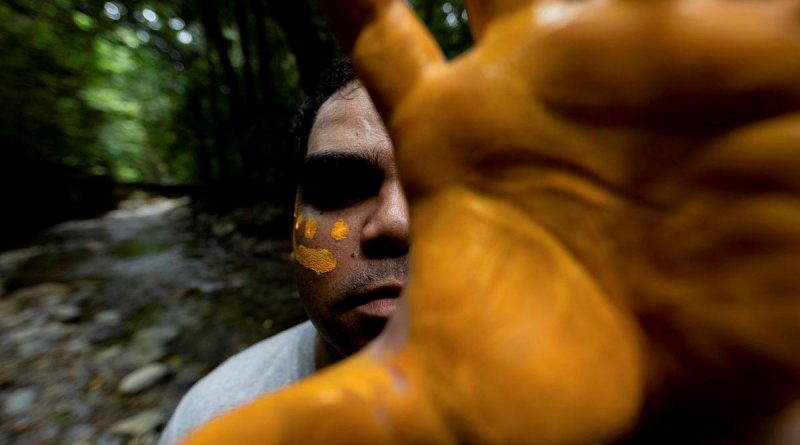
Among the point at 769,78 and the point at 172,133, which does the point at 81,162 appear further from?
the point at 769,78

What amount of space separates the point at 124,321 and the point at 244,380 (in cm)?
155

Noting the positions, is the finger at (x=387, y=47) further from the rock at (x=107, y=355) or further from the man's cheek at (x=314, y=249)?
the rock at (x=107, y=355)

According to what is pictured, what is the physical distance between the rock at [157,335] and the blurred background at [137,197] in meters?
0.01

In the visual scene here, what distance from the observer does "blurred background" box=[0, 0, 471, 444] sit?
1601mm

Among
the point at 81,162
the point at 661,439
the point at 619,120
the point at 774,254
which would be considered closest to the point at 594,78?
the point at 619,120

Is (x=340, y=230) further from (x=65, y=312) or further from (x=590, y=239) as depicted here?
(x=65, y=312)

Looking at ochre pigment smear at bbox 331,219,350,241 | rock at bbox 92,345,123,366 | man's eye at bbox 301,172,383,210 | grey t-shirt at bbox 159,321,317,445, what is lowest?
rock at bbox 92,345,123,366

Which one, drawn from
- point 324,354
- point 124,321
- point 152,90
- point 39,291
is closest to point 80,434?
point 124,321

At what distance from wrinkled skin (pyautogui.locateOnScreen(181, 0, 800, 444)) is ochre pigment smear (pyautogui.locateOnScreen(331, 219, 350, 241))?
0.39m

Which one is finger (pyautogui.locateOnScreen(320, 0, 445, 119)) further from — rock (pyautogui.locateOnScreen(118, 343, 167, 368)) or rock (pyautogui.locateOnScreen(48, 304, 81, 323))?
rock (pyautogui.locateOnScreen(48, 304, 81, 323))

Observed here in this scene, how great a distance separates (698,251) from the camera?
0.25 m

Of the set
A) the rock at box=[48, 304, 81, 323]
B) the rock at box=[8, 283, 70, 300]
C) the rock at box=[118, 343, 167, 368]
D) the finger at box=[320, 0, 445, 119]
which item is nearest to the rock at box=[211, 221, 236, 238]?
the rock at box=[8, 283, 70, 300]

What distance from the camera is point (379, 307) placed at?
0.63m

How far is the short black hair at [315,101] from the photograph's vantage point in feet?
2.87
